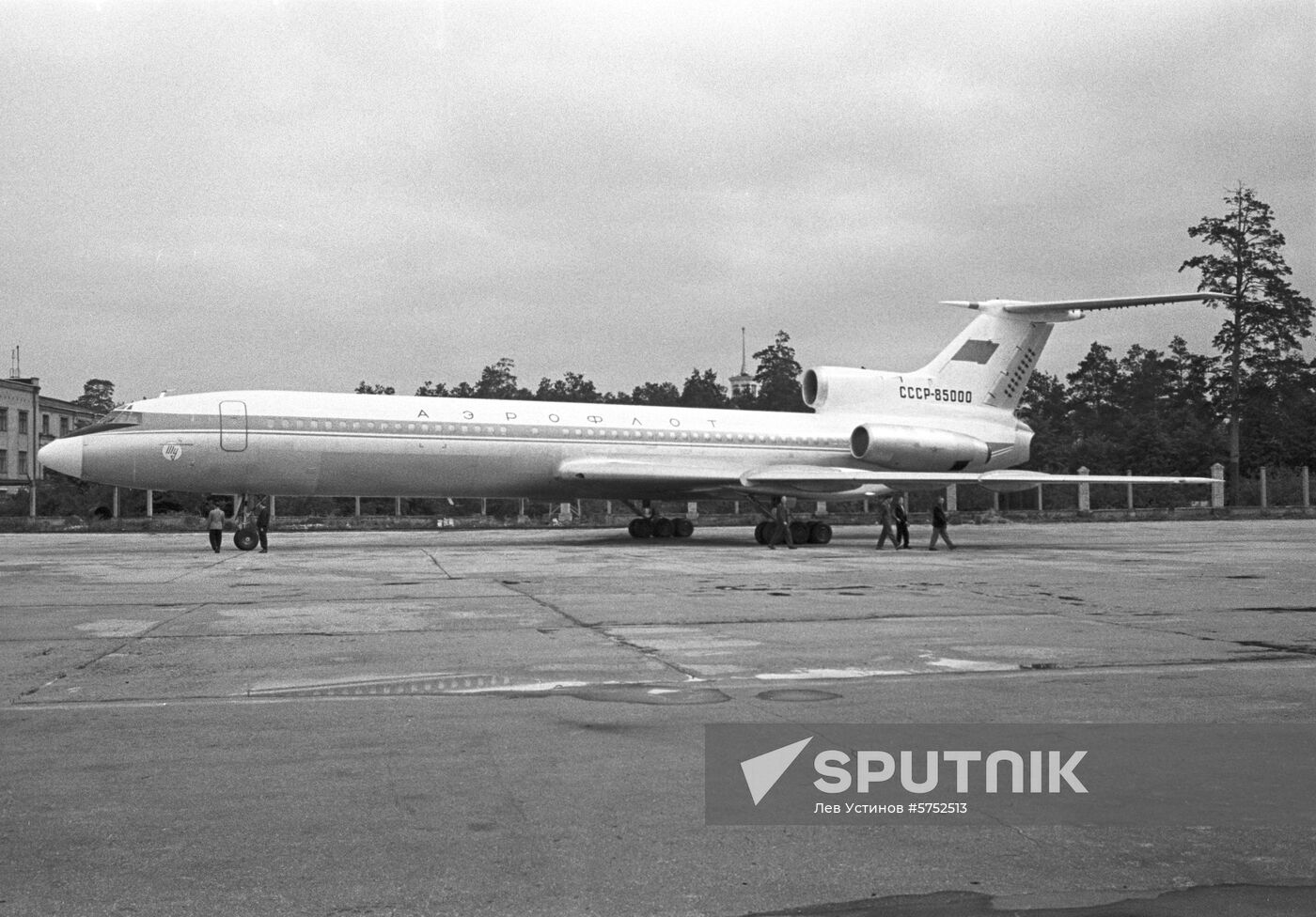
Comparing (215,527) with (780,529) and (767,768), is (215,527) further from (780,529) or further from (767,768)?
Result: (767,768)

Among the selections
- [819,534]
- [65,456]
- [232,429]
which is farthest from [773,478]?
[65,456]

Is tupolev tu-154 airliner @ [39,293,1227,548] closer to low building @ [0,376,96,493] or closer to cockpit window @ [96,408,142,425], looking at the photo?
cockpit window @ [96,408,142,425]

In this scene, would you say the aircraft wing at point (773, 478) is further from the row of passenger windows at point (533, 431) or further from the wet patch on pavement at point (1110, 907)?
the wet patch on pavement at point (1110, 907)

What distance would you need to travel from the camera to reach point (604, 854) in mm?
4172

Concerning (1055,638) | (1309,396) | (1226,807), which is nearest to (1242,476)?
(1309,396)

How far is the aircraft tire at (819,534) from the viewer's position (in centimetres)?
2745

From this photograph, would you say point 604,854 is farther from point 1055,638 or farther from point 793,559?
point 793,559

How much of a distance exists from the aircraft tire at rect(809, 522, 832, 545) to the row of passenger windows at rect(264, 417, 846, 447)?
2782mm

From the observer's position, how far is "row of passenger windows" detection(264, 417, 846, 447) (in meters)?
24.3

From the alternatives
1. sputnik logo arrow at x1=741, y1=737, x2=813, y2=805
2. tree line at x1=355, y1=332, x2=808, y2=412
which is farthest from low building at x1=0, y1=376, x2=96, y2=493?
sputnik logo arrow at x1=741, y1=737, x2=813, y2=805

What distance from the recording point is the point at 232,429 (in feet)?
77.4

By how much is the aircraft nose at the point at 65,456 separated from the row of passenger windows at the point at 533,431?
11.6 ft

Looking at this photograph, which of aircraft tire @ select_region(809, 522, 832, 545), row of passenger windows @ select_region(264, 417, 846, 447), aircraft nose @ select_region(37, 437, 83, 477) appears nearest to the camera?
aircraft nose @ select_region(37, 437, 83, 477)

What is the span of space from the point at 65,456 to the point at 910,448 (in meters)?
18.7
